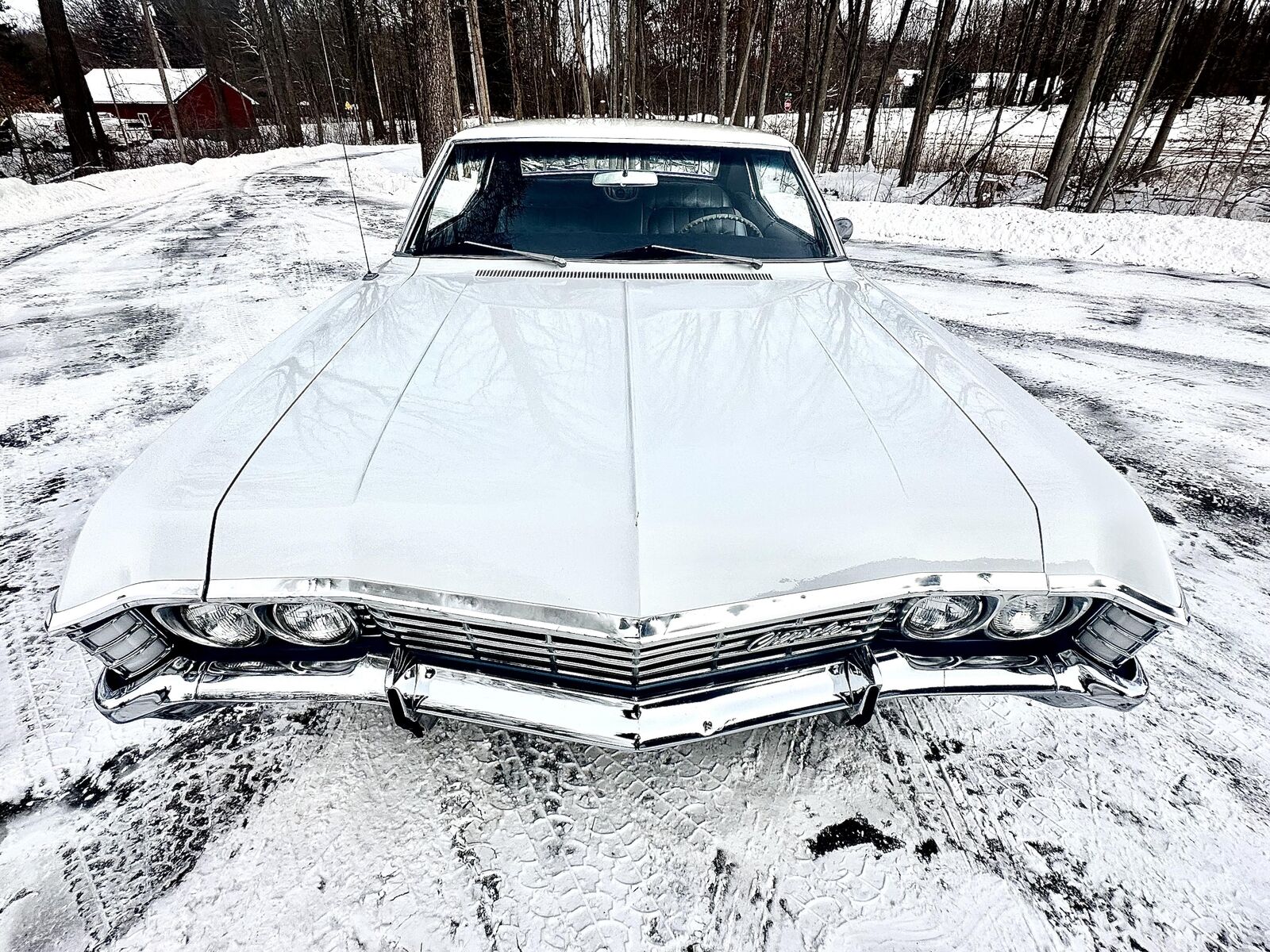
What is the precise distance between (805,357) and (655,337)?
0.44 meters

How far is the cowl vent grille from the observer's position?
2295 mm

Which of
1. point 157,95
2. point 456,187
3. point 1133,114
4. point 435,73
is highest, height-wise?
point 435,73

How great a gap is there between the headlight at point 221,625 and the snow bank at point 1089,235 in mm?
8471

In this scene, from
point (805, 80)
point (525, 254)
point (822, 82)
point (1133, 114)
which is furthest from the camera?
point (805, 80)

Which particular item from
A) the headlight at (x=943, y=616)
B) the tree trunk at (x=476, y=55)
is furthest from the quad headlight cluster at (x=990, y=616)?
the tree trunk at (x=476, y=55)

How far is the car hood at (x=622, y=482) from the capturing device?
116cm

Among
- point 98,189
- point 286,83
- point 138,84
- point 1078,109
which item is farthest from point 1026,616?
point 138,84

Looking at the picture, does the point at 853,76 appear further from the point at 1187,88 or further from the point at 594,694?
the point at 594,694

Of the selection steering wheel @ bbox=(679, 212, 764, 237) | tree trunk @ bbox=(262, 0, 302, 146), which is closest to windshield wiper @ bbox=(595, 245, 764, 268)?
steering wheel @ bbox=(679, 212, 764, 237)

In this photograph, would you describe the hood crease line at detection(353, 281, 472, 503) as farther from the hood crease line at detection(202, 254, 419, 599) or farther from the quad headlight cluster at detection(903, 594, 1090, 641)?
the quad headlight cluster at detection(903, 594, 1090, 641)

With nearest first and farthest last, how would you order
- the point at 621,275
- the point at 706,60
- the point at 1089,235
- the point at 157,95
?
1. the point at 621,275
2. the point at 1089,235
3. the point at 706,60
4. the point at 157,95

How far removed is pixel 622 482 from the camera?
123 cm

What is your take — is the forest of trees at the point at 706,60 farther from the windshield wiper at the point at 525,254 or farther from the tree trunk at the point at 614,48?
the windshield wiper at the point at 525,254

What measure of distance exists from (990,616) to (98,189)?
15.8 metres
